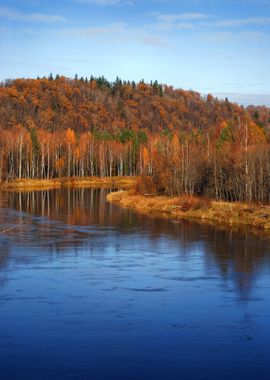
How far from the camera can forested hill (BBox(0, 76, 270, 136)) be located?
12525 cm

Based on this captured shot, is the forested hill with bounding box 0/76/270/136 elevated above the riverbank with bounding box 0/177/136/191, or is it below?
above

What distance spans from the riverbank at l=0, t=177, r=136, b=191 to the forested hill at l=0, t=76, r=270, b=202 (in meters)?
3.29

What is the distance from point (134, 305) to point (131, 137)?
3277 inches

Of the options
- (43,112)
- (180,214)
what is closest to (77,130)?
(43,112)

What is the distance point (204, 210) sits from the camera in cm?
3850

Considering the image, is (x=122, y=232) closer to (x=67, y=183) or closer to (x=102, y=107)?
(x=67, y=183)

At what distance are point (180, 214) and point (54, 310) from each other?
23.3 meters

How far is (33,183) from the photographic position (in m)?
72.8

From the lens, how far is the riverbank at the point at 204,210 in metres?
34.0

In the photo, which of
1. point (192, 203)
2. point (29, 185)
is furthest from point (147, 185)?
point (29, 185)

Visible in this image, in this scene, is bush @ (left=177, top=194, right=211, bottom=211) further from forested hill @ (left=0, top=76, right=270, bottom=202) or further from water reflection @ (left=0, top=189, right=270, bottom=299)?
water reflection @ (left=0, top=189, right=270, bottom=299)

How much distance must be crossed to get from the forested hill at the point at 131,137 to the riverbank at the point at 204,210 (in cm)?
248

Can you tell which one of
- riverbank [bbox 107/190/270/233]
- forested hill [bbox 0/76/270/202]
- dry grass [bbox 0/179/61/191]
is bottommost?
riverbank [bbox 107/190/270/233]

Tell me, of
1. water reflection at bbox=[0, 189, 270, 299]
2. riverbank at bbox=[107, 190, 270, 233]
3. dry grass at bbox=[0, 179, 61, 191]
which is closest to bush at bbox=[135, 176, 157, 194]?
riverbank at bbox=[107, 190, 270, 233]
